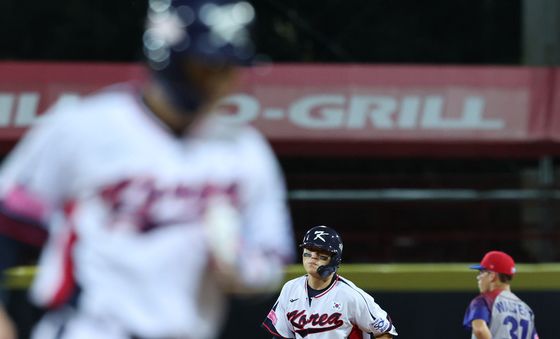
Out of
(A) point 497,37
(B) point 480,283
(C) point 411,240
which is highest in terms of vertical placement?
(A) point 497,37

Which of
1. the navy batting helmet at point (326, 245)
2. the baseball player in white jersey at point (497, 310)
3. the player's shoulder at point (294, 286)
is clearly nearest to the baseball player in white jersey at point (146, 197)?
the navy batting helmet at point (326, 245)

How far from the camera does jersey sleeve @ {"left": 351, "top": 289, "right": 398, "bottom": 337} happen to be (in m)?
9.16

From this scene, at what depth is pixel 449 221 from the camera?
1562 centimetres

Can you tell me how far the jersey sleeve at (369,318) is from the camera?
916 cm

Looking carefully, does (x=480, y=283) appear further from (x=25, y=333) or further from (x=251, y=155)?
(x=251, y=155)

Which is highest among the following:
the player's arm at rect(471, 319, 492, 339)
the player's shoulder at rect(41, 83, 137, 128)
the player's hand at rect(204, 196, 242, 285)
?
the player's shoulder at rect(41, 83, 137, 128)

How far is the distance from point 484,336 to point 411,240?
5656 millimetres

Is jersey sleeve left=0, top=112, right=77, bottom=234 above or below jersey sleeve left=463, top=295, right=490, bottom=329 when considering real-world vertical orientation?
above

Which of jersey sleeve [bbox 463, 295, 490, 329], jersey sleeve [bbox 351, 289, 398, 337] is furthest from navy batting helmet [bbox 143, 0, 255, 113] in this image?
jersey sleeve [bbox 463, 295, 490, 329]

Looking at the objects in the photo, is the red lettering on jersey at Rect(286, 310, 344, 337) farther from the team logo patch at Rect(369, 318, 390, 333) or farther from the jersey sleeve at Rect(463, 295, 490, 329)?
the jersey sleeve at Rect(463, 295, 490, 329)

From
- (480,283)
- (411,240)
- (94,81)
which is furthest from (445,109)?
(480,283)

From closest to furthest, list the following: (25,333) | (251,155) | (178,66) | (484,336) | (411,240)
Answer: (178,66) < (251,155) < (484,336) < (25,333) < (411,240)

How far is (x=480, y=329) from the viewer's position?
970 cm

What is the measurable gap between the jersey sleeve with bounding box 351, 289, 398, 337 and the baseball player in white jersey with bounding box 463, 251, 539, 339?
0.92m
